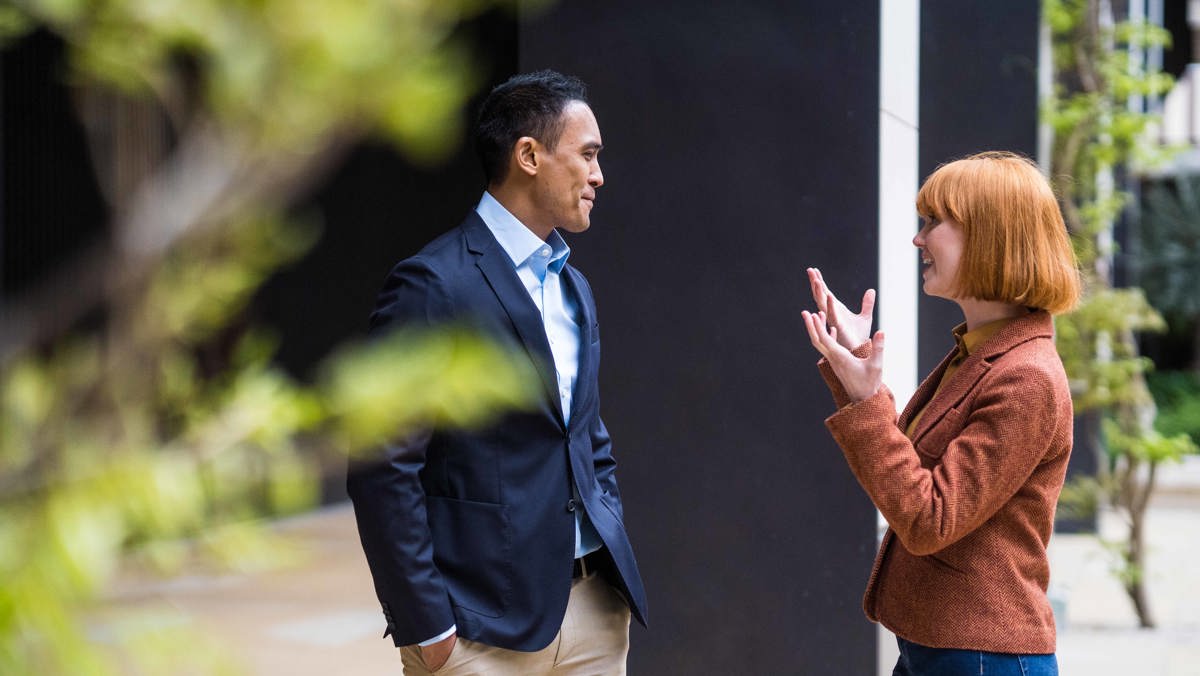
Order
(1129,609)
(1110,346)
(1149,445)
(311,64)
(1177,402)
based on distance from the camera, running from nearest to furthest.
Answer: (311,64), (1149,445), (1129,609), (1110,346), (1177,402)

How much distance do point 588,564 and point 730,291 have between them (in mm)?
1211

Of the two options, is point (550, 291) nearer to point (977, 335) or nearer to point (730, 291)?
point (977, 335)

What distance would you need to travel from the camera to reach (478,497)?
7.55 ft

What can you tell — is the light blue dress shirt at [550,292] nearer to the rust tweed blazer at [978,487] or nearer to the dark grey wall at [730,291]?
the rust tweed blazer at [978,487]

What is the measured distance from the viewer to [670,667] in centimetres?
351

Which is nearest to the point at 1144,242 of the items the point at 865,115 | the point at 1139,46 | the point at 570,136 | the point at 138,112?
the point at 1139,46

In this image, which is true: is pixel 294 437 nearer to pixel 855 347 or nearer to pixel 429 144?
pixel 429 144

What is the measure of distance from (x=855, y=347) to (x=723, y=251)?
134cm

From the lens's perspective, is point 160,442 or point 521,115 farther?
point 521,115

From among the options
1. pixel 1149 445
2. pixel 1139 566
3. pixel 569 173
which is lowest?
pixel 1139 566

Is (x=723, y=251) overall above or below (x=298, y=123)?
below

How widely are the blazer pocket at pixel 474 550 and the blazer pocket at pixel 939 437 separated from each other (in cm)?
75

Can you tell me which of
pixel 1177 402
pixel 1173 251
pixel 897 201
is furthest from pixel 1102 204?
pixel 1173 251

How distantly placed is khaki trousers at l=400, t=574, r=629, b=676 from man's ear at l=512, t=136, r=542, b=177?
2.62 ft
